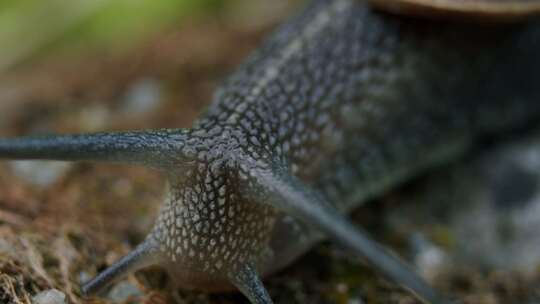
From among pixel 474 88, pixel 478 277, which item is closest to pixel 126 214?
pixel 478 277

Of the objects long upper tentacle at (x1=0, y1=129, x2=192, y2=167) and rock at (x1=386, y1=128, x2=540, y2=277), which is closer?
long upper tentacle at (x1=0, y1=129, x2=192, y2=167)

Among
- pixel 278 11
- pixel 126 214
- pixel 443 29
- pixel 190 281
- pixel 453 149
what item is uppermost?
pixel 278 11

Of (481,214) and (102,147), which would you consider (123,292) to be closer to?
(102,147)

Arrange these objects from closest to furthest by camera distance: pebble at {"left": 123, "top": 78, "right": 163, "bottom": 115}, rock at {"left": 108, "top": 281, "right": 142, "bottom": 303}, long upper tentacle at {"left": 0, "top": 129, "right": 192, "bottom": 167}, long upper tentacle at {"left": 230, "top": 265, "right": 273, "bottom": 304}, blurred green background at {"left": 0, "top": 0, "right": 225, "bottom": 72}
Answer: long upper tentacle at {"left": 0, "top": 129, "right": 192, "bottom": 167}
long upper tentacle at {"left": 230, "top": 265, "right": 273, "bottom": 304}
rock at {"left": 108, "top": 281, "right": 142, "bottom": 303}
pebble at {"left": 123, "top": 78, "right": 163, "bottom": 115}
blurred green background at {"left": 0, "top": 0, "right": 225, "bottom": 72}

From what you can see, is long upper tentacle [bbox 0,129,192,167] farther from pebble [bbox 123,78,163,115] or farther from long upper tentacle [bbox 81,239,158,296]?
pebble [bbox 123,78,163,115]

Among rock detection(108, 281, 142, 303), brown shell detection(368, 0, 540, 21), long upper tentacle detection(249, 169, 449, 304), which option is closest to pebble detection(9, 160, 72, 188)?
rock detection(108, 281, 142, 303)

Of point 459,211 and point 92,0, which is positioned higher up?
point 92,0

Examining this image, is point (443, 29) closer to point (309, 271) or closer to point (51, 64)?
point (309, 271)

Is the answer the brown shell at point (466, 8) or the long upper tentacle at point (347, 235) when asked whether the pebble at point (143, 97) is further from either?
the long upper tentacle at point (347, 235)
